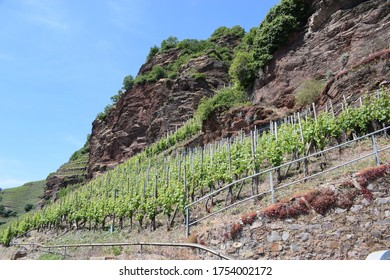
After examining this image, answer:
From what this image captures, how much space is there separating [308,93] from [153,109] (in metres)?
27.8

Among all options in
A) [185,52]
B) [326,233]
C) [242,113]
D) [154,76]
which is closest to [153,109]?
[154,76]

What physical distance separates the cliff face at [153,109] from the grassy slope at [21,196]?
31.0 metres

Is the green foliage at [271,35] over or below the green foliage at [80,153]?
below

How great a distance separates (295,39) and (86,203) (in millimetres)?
18689

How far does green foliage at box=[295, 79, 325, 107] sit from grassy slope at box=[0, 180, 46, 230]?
2564 inches

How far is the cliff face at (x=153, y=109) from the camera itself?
40781 mm

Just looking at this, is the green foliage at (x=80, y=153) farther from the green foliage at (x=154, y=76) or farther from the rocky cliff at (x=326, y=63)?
the rocky cliff at (x=326, y=63)

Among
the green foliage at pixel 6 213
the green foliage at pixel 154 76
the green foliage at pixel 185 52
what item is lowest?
the green foliage at pixel 6 213

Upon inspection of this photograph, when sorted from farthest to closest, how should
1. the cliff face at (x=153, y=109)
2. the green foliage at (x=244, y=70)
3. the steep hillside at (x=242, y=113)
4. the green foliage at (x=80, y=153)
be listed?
the green foliage at (x=80, y=153), the cliff face at (x=153, y=109), the green foliage at (x=244, y=70), the steep hillside at (x=242, y=113)

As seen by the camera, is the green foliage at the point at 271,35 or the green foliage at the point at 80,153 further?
the green foliage at the point at 80,153

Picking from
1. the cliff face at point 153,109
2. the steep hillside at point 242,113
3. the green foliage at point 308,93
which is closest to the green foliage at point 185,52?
the steep hillside at point 242,113

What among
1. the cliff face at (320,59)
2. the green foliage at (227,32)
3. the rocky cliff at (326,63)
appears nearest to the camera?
the rocky cliff at (326,63)

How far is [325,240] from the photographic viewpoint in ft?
24.4
